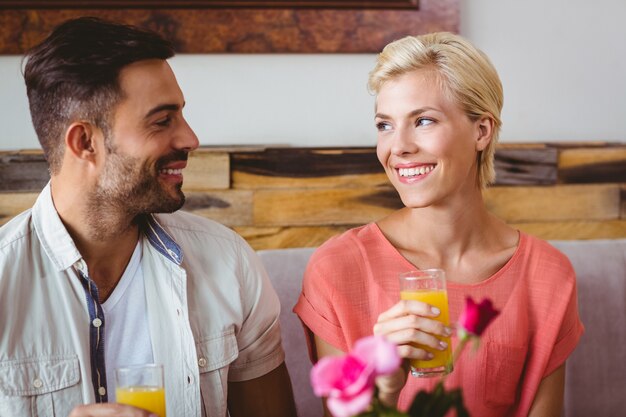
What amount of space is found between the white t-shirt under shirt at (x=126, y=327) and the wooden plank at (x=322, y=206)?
2.68ft

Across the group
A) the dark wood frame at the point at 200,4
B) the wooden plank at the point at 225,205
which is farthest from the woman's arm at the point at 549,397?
the dark wood frame at the point at 200,4

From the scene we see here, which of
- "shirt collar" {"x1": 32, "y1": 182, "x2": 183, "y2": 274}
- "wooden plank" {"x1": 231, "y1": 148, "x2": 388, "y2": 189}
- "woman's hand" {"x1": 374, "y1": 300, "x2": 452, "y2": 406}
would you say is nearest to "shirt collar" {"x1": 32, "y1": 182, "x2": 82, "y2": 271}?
"shirt collar" {"x1": 32, "y1": 182, "x2": 183, "y2": 274}

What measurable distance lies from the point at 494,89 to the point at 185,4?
1159 millimetres

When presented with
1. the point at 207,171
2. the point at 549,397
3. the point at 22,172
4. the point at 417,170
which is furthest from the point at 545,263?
the point at 22,172

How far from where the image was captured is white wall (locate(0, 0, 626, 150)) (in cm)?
271

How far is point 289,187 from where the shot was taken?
8.49 ft

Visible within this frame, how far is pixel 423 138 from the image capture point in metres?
1.88

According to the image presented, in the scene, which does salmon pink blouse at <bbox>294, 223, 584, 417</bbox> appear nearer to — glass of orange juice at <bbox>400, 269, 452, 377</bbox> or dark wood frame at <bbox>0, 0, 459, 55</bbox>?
glass of orange juice at <bbox>400, 269, 452, 377</bbox>

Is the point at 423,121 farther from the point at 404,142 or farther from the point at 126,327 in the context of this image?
the point at 126,327

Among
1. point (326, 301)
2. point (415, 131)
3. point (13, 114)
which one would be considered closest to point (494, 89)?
point (415, 131)

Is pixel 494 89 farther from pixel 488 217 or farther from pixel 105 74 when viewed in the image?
pixel 105 74

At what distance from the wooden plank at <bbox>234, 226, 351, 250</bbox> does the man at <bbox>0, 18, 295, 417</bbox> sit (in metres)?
0.71

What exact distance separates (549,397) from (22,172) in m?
1.68

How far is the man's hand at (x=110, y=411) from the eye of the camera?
1.34 metres
